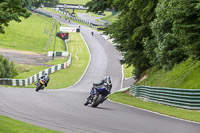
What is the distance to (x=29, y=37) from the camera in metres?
97.8

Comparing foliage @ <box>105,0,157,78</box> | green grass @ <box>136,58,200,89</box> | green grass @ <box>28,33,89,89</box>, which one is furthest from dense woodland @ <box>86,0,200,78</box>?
green grass @ <box>28,33,89,89</box>

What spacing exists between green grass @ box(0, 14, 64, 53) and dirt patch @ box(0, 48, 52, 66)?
5526mm

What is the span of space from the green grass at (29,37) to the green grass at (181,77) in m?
54.3

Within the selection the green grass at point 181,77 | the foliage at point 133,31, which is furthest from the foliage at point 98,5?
the green grass at point 181,77

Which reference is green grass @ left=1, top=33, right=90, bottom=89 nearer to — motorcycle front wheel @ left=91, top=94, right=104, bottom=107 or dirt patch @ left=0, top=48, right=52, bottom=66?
dirt patch @ left=0, top=48, right=52, bottom=66

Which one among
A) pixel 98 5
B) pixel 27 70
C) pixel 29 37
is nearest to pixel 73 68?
pixel 27 70

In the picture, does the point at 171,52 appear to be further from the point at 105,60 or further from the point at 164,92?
the point at 105,60

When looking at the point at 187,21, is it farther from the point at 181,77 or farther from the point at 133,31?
the point at 133,31

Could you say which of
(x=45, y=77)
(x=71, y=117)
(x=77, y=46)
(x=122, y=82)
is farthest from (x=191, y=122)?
(x=77, y=46)

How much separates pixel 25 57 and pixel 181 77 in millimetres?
48621

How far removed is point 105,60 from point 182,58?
156ft

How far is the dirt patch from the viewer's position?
6572cm

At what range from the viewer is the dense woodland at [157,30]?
752 inches

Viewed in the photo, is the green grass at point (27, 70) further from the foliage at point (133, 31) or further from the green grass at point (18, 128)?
the green grass at point (18, 128)
